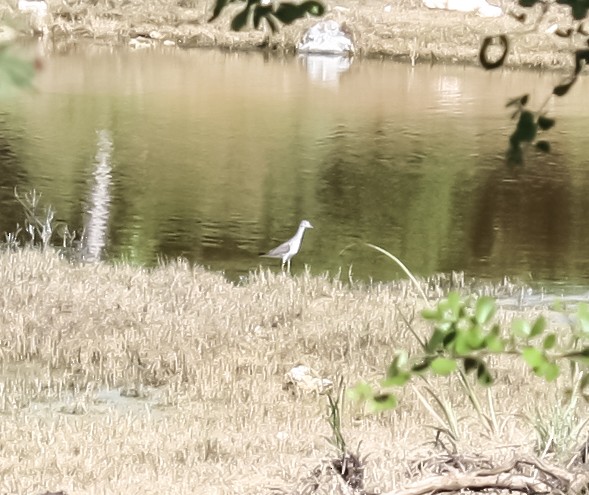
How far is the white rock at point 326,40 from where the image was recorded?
104 feet

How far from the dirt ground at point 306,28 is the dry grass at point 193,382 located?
22.0 metres

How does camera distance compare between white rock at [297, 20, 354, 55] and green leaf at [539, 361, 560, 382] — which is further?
white rock at [297, 20, 354, 55]

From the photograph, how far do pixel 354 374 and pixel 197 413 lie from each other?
1.23m

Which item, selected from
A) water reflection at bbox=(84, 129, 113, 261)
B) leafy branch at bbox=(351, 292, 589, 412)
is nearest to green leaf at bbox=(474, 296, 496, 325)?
leafy branch at bbox=(351, 292, 589, 412)

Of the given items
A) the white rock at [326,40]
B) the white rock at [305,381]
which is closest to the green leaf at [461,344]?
the white rock at [305,381]

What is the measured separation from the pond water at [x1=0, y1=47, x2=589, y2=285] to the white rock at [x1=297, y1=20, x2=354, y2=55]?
4.98 meters

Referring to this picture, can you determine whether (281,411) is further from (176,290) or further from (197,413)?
(176,290)

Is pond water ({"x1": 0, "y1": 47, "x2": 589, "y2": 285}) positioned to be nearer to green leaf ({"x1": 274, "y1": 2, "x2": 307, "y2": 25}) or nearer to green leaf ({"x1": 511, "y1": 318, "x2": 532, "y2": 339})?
green leaf ({"x1": 274, "y1": 2, "x2": 307, "y2": 25})

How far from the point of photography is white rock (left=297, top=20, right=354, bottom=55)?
31.5 m

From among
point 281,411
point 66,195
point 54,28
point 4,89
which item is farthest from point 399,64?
point 4,89

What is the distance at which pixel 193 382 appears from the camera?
21.4 ft

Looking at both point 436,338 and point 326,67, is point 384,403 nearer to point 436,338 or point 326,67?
point 436,338

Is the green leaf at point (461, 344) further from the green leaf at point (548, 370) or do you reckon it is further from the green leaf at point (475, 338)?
the green leaf at point (548, 370)

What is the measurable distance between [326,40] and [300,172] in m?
15.3
